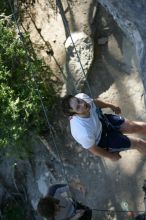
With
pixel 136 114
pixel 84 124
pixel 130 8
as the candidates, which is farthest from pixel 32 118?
pixel 130 8

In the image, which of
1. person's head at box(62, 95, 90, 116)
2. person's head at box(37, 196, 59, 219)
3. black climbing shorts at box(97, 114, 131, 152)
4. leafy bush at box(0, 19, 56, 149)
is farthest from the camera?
leafy bush at box(0, 19, 56, 149)

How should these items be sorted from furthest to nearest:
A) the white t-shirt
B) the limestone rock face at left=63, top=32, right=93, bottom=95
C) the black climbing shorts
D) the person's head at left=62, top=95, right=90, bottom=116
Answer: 1. the limestone rock face at left=63, top=32, right=93, bottom=95
2. the black climbing shorts
3. the white t-shirt
4. the person's head at left=62, top=95, right=90, bottom=116

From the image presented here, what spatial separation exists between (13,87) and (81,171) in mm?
1640

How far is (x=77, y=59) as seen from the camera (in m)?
6.57

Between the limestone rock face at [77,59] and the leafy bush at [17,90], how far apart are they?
16.3 inches

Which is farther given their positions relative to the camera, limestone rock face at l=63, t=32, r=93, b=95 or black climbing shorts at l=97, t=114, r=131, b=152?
limestone rock face at l=63, t=32, r=93, b=95

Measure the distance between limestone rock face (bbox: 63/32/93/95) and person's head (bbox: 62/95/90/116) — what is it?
213cm

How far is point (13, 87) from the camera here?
20.2 ft

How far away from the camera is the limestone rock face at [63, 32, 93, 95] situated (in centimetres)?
652

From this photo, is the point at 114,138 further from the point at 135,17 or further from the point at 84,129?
the point at 135,17

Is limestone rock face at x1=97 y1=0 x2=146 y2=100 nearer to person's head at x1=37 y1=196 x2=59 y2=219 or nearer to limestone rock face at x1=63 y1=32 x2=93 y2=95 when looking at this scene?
person's head at x1=37 y1=196 x2=59 y2=219

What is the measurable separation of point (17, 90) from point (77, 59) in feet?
3.49

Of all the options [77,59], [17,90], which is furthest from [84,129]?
[77,59]

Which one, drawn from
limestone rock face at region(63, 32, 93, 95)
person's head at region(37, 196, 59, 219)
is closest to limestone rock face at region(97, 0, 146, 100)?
person's head at region(37, 196, 59, 219)
